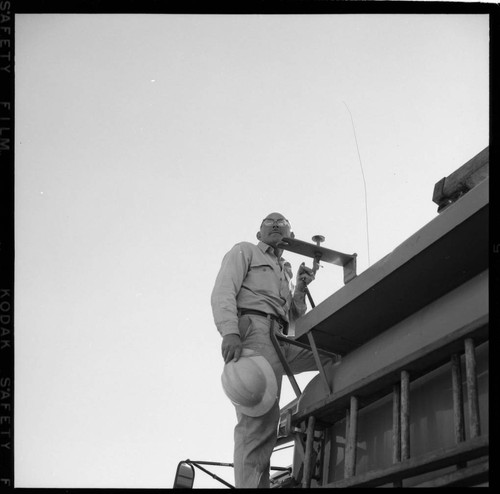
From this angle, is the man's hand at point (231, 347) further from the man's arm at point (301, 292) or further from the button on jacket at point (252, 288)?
the man's arm at point (301, 292)

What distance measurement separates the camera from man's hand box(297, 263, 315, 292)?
7.46 meters

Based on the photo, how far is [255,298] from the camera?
7203mm

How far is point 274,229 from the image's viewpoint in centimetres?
785

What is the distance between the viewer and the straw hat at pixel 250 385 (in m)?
6.40

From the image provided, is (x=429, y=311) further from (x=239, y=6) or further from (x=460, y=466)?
(x=239, y=6)

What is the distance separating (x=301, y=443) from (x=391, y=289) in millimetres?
Answer: 1539

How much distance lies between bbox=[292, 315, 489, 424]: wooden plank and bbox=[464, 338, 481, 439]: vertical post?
0.29 feet

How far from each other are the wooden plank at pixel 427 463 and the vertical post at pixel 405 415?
208mm

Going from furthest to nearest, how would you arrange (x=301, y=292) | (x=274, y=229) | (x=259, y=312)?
(x=274, y=229)
(x=301, y=292)
(x=259, y=312)

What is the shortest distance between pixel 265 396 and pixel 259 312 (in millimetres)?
881

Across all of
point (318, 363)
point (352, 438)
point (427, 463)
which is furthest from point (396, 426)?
point (318, 363)

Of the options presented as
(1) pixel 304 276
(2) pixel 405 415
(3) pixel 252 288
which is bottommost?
(2) pixel 405 415

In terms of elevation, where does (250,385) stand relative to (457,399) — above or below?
above

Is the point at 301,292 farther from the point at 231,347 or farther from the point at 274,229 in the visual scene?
the point at 231,347
